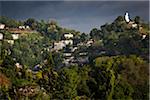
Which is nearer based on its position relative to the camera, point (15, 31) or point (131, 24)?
point (131, 24)

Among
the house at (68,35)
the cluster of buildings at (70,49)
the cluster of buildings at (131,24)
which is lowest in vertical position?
the cluster of buildings at (70,49)

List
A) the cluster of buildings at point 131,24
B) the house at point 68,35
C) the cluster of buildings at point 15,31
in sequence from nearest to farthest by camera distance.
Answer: the cluster of buildings at point 131,24, the cluster of buildings at point 15,31, the house at point 68,35

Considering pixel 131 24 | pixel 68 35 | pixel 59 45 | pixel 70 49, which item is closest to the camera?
pixel 131 24

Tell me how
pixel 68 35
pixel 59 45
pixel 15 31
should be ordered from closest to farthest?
pixel 59 45 → pixel 15 31 → pixel 68 35

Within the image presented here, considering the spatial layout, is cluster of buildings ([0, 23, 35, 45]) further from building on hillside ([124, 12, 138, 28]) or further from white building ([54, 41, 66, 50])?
building on hillside ([124, 12, 138, 28])

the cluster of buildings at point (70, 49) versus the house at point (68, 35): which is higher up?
the house at point (68, 35)

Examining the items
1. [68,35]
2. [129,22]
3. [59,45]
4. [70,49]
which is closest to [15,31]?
[59,45]

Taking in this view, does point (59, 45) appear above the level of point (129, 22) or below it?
below

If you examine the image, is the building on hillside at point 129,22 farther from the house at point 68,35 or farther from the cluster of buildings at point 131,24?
the house at point 68,35

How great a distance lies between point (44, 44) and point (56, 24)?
980 centimetres

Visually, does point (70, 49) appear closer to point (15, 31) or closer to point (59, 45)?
point (59, 45)

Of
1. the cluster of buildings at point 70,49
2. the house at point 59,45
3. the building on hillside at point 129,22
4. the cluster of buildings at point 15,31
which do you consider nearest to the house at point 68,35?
the cluster of buildings at point 70,49

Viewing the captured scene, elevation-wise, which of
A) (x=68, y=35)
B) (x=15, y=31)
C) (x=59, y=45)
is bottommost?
(x=59, y=45)

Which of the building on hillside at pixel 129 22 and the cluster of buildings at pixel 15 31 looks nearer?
the building on hillside at pixel 129 22
